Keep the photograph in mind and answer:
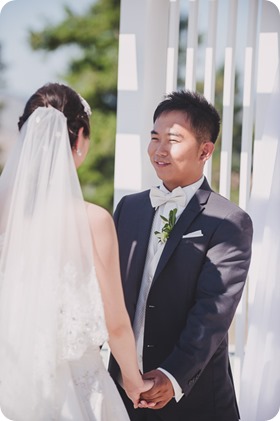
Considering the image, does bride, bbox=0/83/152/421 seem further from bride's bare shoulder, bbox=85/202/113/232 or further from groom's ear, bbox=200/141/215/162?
groom's ear, bbox=200/141/215/162

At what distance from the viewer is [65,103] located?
256 centimetres

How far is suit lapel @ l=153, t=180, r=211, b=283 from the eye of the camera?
10.1 feet

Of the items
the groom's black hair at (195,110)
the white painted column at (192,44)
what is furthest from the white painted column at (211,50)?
the groom's black hair at (195,110)

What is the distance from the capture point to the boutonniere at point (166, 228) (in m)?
3.12

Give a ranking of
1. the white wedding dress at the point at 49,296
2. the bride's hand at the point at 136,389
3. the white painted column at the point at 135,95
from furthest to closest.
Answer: the white painted column at the point at 135,95, the bride's hand at the point at 136,389, the white wedding dress at the point at 49,296

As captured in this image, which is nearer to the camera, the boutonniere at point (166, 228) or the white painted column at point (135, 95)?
the boutonniere at point (166, 228)

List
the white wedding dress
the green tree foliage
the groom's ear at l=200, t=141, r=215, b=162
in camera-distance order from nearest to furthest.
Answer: the white wedding dress
the groom's ear at l=200, t=141, r=215, b=162
the green tree foliage

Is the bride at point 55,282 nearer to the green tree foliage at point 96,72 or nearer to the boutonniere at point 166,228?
the boutonniere at point 166,228

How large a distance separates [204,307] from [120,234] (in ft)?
1.67

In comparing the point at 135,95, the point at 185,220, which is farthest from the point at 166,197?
the point at 135,95

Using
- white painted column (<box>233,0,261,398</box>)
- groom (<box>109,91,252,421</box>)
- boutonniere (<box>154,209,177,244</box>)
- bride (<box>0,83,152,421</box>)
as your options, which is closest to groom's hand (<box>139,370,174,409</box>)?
groom (<box>109,91,252,421</box>)

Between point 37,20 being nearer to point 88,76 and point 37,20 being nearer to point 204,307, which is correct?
point 88,76

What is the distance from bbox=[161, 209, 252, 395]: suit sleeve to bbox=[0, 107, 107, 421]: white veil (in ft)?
1.88

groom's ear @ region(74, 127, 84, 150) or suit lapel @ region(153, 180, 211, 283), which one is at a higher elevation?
groom's ear @ region(74, 127, 84, 150)
